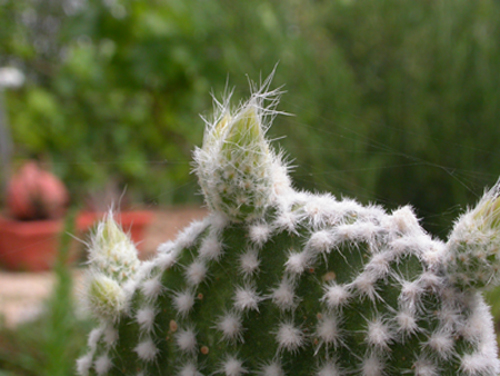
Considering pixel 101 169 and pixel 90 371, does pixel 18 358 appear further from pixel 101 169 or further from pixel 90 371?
pixel 101 169

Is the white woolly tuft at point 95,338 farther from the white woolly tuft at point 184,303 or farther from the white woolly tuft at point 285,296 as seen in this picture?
the white woolly tuft at point 285,296

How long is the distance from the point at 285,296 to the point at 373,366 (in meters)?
0.11

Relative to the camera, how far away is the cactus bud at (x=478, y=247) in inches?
17.6

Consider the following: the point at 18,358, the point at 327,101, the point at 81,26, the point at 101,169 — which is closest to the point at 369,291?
the point at 18,358

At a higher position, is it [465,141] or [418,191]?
[465,141]

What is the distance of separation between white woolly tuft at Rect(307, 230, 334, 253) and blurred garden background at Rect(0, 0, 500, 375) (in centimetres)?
15

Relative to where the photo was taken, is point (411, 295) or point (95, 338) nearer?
point (411, 295)

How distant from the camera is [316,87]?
2.29m

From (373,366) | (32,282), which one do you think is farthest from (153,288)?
(32,282)

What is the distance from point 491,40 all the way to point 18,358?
2.17 metres

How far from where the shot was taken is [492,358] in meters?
0.47

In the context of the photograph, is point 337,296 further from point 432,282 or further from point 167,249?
point 167,249

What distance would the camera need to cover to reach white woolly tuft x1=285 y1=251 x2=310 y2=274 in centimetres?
52

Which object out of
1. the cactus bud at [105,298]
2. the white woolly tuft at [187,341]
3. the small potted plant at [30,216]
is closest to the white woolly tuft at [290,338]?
the white woolly tuft at [187,341]
